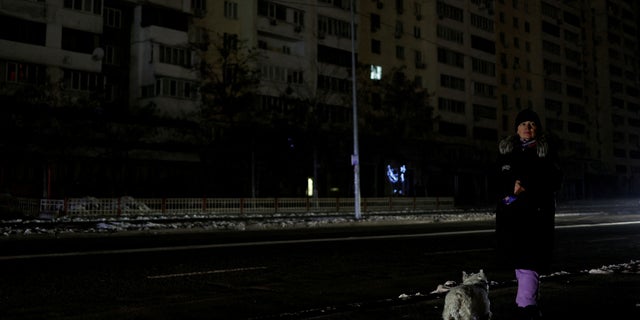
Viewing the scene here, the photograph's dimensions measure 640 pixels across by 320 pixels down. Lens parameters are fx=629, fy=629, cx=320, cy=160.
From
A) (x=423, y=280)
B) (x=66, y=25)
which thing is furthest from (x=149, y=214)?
(x=423, y=280)

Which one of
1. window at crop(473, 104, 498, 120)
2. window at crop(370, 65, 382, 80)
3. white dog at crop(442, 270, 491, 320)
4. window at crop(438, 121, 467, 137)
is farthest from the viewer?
window at crop(473, 104, 498, 120)

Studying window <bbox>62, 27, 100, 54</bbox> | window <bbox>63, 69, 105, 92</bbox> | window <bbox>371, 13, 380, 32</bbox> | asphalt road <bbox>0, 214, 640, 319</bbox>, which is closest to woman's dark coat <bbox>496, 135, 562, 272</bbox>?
asphalt road <bbox>0, 214, 640, 319</bbox>

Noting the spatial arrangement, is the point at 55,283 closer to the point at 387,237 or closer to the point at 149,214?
the point at 387,237

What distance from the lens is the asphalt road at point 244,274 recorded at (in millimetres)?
6355

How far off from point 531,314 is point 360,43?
53.9m

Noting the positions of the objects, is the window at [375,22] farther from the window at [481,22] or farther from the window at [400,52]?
the window at [481,22]

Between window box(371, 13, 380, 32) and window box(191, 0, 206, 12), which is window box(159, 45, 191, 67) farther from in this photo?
window box(371, 13, 380, 32)

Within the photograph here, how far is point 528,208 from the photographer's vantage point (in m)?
4.82

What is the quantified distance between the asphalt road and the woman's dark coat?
131 centimetres

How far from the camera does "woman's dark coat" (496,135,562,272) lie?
4.83 metres

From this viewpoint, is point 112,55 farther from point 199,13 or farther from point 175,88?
point 199,13

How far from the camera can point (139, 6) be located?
42.5 metres

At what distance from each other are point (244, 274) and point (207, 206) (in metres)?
22.7

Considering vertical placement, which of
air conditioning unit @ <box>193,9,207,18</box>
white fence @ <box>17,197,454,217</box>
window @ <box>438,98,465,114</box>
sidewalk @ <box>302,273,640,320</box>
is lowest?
sidewalk @ <box>302,273,640,320</box>
